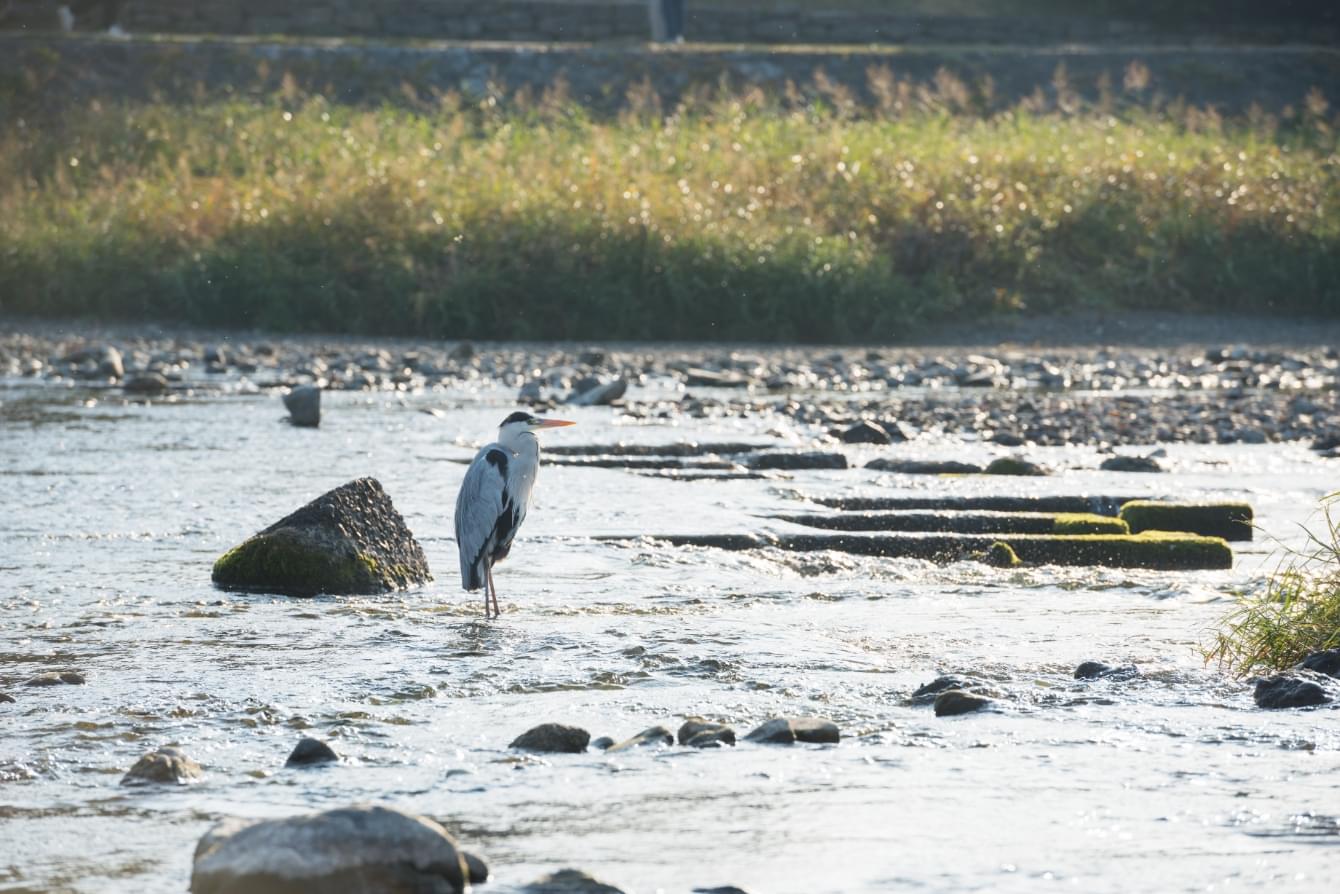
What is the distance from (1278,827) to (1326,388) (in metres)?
11.2

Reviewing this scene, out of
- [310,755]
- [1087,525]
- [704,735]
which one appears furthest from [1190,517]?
[310,755]

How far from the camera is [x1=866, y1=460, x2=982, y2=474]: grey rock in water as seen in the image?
990 centimetres

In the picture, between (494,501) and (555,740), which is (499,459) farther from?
(555,740)

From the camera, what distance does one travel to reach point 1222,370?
51.9ft

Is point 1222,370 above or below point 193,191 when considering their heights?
below

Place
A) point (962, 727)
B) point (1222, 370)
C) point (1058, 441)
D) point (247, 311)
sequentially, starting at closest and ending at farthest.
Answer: point (962, 727) < point (1058, 441) < point (1222, 370) < point (247, 311)

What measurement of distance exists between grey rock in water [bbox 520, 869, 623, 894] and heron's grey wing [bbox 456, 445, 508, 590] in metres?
3.12

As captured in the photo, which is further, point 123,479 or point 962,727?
point 123,479

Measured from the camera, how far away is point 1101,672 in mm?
5578

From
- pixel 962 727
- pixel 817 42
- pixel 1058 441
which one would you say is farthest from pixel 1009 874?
pixel 817 42

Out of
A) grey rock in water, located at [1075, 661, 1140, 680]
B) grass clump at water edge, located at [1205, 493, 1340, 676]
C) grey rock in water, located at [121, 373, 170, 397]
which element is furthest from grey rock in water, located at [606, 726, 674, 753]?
grey rock in water, located at [121, 373, 170, 397]

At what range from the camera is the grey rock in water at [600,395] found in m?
13.4

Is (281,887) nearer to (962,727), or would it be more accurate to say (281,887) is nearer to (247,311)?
(962,727)

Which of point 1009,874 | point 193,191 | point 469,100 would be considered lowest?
point 1009,874
